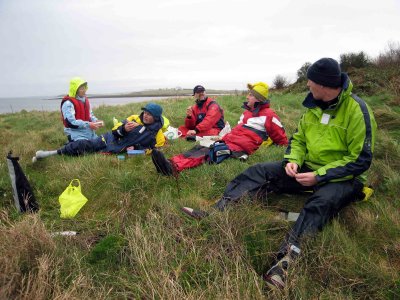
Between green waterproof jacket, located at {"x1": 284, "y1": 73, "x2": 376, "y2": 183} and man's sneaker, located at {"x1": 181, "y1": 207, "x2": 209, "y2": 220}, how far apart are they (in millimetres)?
1162

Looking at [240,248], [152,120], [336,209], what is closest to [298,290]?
[240,248]

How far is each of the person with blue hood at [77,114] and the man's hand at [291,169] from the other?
13.9 ft

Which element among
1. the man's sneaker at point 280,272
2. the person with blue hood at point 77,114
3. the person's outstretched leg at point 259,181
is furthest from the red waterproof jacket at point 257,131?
the man's sneaker at point 280,272

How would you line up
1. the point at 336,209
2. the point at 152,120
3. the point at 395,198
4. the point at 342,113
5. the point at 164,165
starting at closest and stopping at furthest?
1. the point at 336,209
2. the point at 342,113
3. the point at 395,198
4. the point at 164,165
5. the point at 152,120

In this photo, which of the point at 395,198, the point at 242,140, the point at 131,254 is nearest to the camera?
the point at 131,254

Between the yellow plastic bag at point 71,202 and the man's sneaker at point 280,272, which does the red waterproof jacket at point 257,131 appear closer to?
the yellow plastic bag at point 71,202

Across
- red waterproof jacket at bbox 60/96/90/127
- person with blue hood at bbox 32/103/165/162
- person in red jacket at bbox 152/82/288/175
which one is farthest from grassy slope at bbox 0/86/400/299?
red waterproof jacket at bbox 60/96/90/127

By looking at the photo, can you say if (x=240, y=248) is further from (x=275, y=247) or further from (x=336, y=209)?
(x=336, y=209)

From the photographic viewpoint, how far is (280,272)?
7.68ft

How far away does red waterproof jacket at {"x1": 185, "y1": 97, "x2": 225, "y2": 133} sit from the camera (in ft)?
23.7

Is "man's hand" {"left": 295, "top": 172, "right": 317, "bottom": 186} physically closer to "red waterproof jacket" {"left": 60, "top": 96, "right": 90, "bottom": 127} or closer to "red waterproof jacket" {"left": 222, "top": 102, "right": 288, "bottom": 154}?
"red waterproof jacket" {"left": 222, "top": 102, "right": 288, "bottom": 154}

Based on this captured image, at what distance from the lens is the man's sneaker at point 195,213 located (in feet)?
10.0

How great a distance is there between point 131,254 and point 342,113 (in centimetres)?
243

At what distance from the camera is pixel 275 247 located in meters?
2.79
